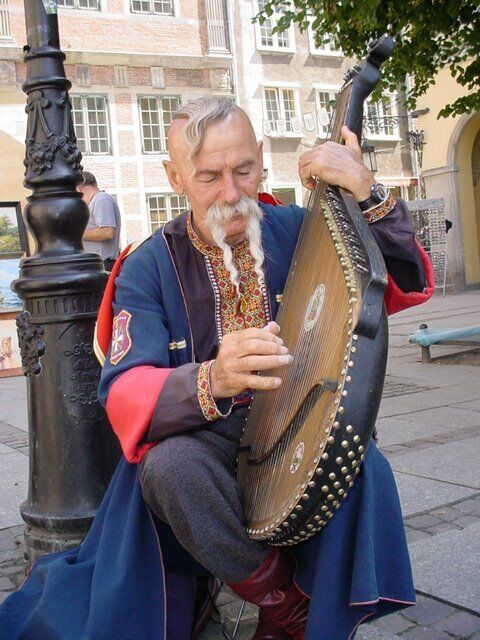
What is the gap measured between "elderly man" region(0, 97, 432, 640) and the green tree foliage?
3943 mm

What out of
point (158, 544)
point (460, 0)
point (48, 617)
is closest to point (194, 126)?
point (158, 544)

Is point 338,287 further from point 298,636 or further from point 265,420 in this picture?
point 298,636

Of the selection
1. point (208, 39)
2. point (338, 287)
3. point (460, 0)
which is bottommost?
point (338, 287)

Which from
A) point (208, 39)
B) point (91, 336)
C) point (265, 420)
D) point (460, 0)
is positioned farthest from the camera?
point (208, 39)

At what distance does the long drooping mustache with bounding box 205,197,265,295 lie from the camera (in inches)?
85.4

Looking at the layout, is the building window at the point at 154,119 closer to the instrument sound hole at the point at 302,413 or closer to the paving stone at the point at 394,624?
the paving stone at the point at 394,624

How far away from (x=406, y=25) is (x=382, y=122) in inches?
736

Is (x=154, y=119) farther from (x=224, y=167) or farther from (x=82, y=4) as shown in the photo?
(x=224, y=167)

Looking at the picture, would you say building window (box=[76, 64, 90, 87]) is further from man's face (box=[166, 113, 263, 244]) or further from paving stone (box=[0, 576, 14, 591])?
man's face (box=[166, 113, 263, 244])

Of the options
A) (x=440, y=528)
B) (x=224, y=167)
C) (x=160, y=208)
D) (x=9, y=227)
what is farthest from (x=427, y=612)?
(x=160, y=208)

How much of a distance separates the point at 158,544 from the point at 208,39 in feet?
72.7

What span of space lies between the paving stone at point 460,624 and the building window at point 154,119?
2040 centimetres

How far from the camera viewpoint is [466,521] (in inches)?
121

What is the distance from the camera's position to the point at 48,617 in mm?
2156
